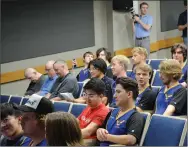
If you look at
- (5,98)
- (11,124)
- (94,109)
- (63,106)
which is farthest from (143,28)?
(11,124)

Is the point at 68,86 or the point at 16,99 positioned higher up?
the point at 68,86

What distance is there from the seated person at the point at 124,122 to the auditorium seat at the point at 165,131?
0.55 ft

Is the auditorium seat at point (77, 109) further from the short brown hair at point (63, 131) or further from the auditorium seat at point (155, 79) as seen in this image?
the short brown hair at point (63, 131)

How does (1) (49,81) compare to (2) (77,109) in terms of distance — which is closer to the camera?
(2) (77,109)

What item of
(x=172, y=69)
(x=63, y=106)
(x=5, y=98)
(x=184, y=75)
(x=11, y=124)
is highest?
(x=172, y=69)

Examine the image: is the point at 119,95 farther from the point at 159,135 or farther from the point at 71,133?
the point at 71,133

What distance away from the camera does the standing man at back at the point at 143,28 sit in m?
8.73

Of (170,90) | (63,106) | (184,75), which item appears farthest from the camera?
(184,75)

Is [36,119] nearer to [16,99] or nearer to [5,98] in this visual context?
[16,99]

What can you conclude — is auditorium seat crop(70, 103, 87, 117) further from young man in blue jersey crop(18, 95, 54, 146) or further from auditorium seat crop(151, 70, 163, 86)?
auditorium seat crop(151, 70, 163, 86)

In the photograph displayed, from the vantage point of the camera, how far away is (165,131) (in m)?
3.33

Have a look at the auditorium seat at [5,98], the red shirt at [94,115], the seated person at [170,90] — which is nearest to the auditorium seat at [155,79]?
the seated person at [170,90]

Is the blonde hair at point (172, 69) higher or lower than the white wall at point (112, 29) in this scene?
lower

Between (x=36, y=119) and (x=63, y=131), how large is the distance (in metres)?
0.49
